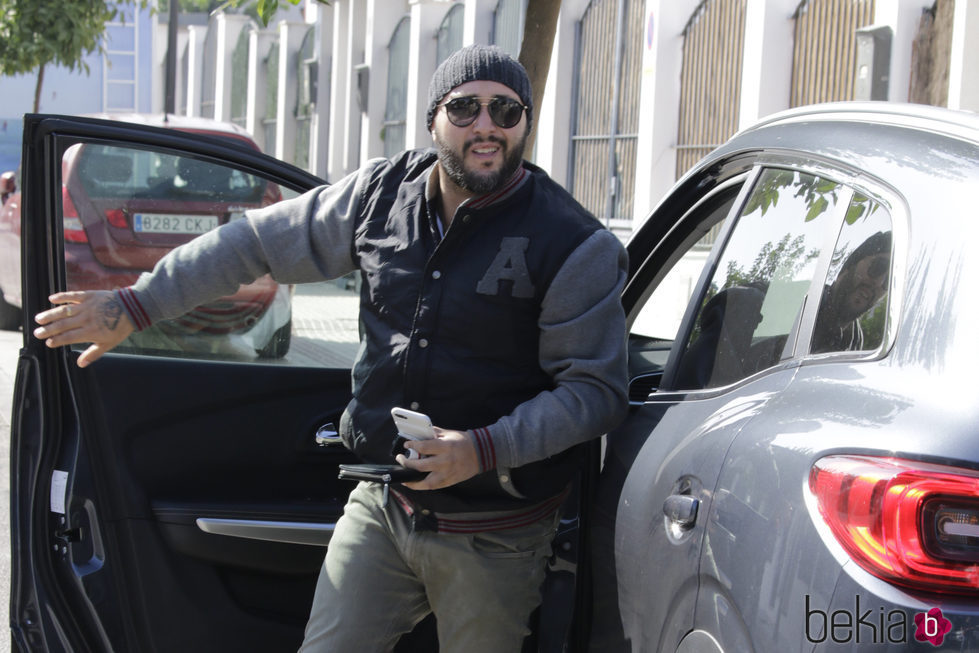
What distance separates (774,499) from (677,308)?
231cm

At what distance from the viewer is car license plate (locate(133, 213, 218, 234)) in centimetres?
302

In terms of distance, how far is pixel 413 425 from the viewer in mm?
2100

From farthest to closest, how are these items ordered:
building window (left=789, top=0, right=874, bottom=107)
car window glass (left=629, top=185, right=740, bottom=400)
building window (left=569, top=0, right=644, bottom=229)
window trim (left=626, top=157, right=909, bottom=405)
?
building window (left=569, top=0, right=644, bottom=229) < building window (left=789, top=0, right=874, bottom=107) < car window glass (left=629, top=185, right=740, bottom=400) < window trim (left=626, top=157, right=909, bottom=405)

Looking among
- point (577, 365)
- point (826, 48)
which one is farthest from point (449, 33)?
point (577, 365)

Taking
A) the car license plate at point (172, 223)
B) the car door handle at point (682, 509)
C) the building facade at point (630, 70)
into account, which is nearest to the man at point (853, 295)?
the car door handle at point (682, 509)

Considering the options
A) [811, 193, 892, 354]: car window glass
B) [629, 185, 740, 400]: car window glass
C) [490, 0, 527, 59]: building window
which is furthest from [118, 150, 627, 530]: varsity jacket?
[490, 0, 527, 59]: building window

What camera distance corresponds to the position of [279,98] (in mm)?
23469

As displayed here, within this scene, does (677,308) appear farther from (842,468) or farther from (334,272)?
(842,468)

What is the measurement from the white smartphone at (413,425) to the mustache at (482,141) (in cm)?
57

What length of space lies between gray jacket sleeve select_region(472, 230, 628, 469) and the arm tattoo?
0.84 metres

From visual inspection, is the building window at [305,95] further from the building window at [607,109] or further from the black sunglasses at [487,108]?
the black sunglasses at [487,108]

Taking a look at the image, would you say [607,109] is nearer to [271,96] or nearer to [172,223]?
[172,223]

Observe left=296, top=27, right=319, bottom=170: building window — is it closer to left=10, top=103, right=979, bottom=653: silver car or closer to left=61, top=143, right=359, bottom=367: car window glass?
left=10, top=103, right=979, bottom=653: silver car

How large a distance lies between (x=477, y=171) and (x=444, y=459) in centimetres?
60
